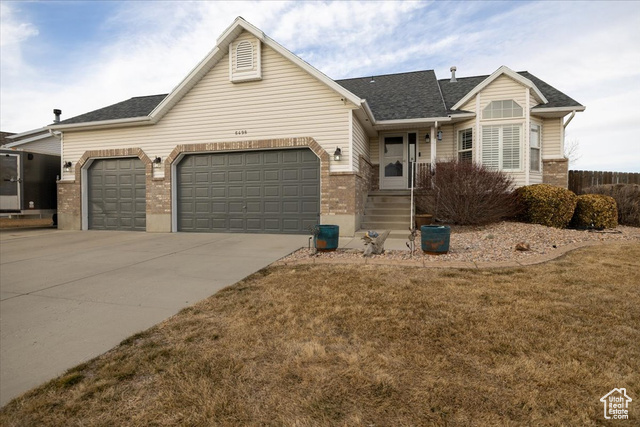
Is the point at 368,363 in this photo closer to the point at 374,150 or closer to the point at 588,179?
the point at 374,150

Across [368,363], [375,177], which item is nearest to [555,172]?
[375,177]

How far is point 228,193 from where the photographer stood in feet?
35.6

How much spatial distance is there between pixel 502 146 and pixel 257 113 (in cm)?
945

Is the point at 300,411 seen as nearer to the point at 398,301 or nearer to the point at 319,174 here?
the point at 398,301

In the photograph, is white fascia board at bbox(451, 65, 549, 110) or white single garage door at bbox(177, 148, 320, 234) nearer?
white single garage door at bbox(177, 148, 320, 234)

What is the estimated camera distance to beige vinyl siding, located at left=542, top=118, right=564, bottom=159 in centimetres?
1252

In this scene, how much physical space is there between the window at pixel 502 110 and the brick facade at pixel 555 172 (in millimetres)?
2421

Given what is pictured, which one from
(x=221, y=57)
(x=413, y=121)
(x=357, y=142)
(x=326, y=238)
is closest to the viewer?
(x=326, y=238)

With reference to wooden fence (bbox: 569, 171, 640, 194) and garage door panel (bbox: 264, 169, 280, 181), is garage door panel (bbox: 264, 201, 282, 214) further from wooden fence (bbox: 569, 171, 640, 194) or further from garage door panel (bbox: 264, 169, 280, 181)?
wooden fence (bbox: 569, 171, 640, 194)

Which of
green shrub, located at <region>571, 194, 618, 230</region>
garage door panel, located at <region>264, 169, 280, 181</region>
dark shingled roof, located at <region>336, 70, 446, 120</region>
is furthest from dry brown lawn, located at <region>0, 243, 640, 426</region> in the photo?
dark shingled roof, located at <region>336, 70, 446, 120</region>

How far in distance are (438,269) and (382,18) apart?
A: 29.3 feet

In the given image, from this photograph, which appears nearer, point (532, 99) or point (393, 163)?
point (532, 99)

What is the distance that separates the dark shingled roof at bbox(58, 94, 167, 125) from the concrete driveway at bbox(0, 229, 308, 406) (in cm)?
554

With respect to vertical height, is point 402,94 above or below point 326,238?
above
